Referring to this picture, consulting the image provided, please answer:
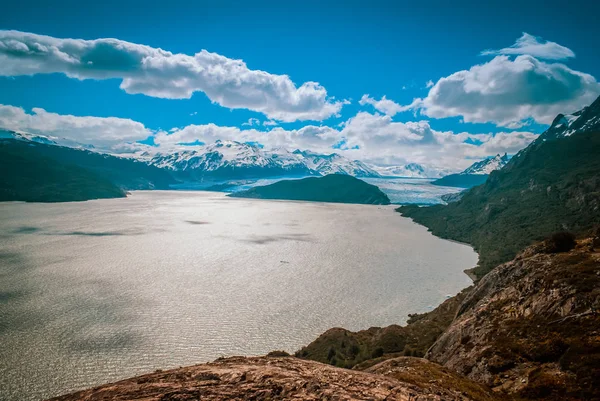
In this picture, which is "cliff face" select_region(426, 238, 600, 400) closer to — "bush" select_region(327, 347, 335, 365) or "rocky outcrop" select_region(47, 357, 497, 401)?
"rocky outcrop" select_region(47, 357, 497, 401)

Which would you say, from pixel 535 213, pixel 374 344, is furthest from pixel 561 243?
pixel 535 213

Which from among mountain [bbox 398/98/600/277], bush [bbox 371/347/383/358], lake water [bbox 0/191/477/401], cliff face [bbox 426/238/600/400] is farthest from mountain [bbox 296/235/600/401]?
mountain [bbox 398/98/600/277]

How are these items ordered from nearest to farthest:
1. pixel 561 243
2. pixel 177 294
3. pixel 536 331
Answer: pixel 536 331
pixel 561 243
pixel 177 294

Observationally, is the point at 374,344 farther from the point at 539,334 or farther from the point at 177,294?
the point at 177,294

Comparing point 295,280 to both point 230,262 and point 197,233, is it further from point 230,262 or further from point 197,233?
point 197,233

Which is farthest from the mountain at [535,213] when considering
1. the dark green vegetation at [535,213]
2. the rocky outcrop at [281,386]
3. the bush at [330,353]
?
the rocky outcrop at [281,386]

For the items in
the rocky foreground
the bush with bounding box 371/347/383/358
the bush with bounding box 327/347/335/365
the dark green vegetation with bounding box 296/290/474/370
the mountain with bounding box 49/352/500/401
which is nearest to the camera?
the mountain with bounding box 49/352/500/401

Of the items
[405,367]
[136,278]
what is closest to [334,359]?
[405,367]

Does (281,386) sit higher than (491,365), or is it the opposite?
(281,386)
